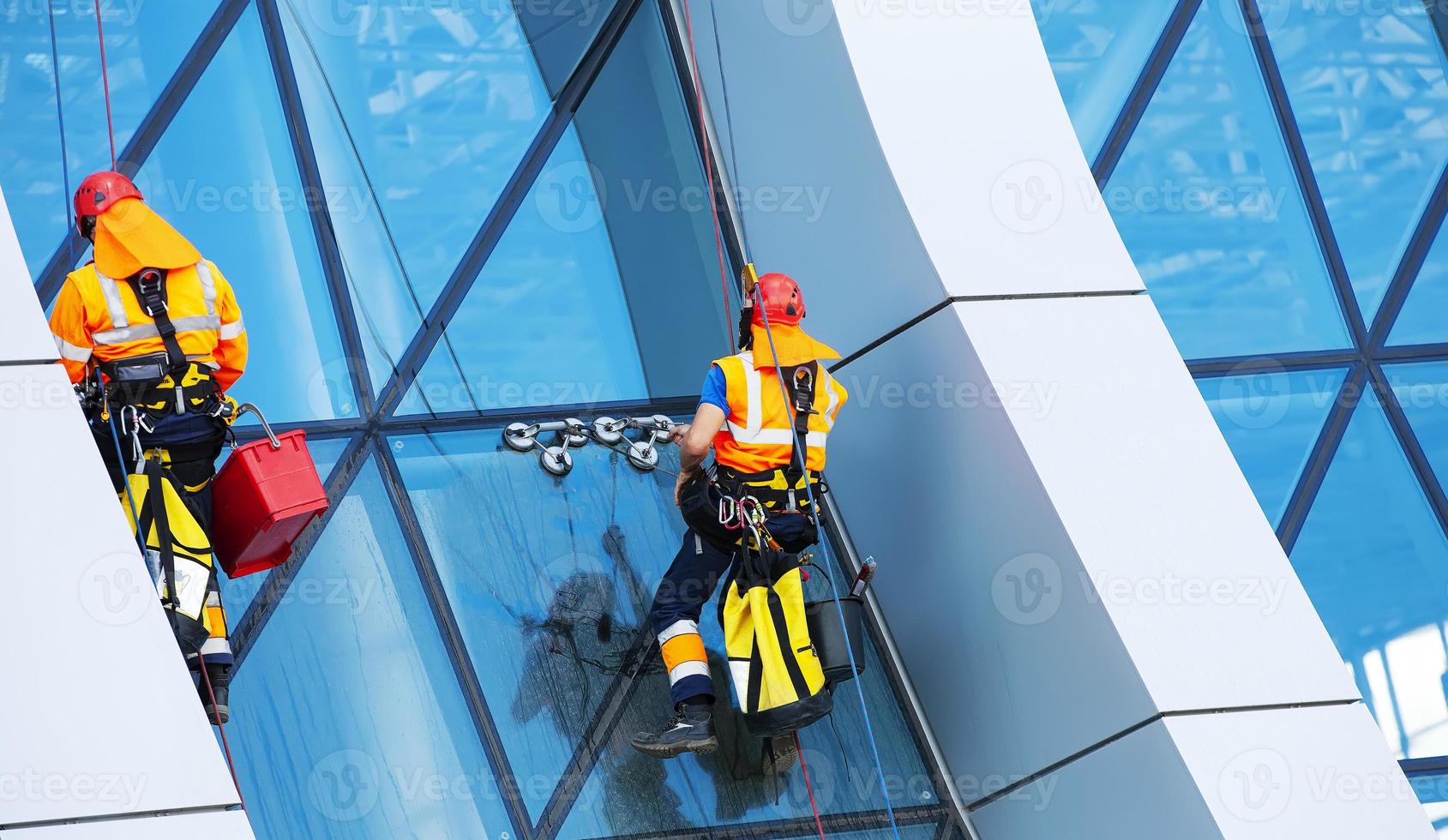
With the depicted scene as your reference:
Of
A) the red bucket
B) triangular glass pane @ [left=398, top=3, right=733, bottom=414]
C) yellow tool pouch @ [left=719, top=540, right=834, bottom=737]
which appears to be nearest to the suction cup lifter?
triangular glass pane @ [left=398, top=3, right=733, bottom=414]

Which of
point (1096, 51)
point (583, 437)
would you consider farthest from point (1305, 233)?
point (583, 437)

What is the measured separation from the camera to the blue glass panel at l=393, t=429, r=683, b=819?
691cm

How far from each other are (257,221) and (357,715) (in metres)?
2.51

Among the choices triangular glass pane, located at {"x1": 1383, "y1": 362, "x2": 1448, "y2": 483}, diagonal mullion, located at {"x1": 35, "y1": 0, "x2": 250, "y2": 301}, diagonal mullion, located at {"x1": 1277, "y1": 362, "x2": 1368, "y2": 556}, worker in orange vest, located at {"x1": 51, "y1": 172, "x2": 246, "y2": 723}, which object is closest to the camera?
worker in orange vest, located at {"x1": 51, "y1": 172, "x2": 246, "y2": 723}

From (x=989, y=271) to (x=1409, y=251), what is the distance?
4.13 metres

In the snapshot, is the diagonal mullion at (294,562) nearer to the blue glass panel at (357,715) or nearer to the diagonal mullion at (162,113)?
the blue glass panel at (357,715)

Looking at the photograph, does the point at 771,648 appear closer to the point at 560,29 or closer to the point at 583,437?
the point at 583,437

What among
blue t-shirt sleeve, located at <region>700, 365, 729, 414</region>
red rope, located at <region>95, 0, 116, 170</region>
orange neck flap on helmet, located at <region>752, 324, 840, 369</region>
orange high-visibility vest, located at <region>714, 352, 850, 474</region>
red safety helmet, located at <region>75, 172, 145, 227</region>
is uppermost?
red rope, located at <region>95, 0, 116, 170</region>

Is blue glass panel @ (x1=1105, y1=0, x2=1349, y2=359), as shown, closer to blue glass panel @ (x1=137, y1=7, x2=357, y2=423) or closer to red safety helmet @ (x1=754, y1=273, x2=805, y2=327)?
red safety helmet @ (x1=754, y1=273, x2=805, y2=327)

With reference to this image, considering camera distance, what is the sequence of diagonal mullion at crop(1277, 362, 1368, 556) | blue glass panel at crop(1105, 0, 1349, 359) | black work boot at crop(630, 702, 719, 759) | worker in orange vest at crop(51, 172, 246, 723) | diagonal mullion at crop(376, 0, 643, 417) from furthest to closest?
blue glass panel at crop(1105, 0, 1349, 359) < diagonal mullion at crop(1277, 362, 1368, 556) < diagonal mullion at crop(376, 0, 643, 417) < black work boot at crop(630, 702, 719, 759) < worker in orange vest at crop(51, 172, 246, 723)

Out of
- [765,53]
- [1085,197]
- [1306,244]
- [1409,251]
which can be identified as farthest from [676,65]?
[1409,251]

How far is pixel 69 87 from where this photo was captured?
7.89 m

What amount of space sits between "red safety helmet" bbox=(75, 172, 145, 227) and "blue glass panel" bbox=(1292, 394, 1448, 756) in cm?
600

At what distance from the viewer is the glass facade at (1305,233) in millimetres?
9086
